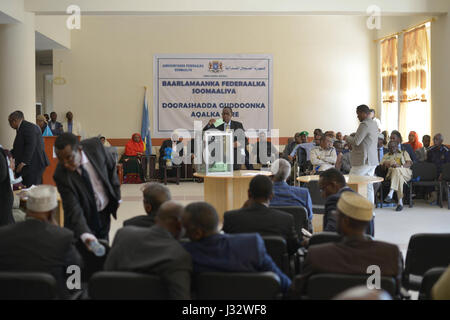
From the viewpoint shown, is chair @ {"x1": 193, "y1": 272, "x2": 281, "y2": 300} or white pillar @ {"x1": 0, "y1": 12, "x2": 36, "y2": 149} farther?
white pillar @ {"x1": 0, "y1": 12, "x2": 36, "y2": 149}

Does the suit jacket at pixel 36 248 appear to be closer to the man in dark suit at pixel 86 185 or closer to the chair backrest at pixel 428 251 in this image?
the man in dark suit at pixel 86 185

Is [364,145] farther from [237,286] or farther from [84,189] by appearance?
[237,286]

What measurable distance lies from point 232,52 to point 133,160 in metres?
3.73

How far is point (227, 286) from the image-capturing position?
101 inches

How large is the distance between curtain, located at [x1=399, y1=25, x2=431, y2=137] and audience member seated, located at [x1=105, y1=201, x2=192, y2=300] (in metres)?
10.3

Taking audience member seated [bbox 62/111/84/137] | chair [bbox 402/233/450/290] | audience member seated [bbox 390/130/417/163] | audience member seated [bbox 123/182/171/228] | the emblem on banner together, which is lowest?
chair [bbox 402/233/450/290]

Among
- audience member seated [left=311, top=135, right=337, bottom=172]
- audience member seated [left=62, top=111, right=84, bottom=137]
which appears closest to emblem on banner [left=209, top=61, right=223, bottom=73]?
audience member seated [left=62, top=111, right=84, bottom=137]

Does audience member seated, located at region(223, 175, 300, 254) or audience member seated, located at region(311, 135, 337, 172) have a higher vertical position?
audience member seated, located at region(311, 135, 337, 172)

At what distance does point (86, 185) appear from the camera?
3.84m

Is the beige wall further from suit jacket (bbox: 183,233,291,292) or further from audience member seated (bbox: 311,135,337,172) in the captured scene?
suit jacket (bbox: 183,233,291,292)

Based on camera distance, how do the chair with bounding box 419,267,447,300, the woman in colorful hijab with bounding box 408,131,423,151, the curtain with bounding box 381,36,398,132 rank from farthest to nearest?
the curtain with bounding box 381,36,398,132, the woman in colorful hijab with bounding box 408,131,423,151, the chair with bounding box 419,267,447,300

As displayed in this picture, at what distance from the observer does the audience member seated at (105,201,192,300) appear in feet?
8.46

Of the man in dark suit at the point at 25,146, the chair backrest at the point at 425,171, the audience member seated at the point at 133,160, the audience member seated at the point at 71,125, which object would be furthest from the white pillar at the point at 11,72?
the chair backrest at the point at 425,171

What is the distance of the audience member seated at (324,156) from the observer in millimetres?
9570
